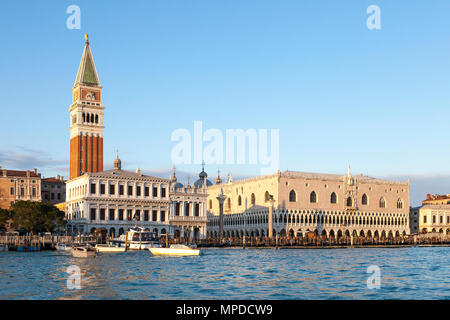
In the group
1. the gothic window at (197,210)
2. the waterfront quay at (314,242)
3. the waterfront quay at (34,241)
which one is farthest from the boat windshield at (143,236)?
the gothic window at (197,210)

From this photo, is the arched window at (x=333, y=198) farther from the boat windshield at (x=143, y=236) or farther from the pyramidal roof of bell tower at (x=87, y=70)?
the boat windshield at (x=143, y=236)

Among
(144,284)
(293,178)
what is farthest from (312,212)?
(144,284)

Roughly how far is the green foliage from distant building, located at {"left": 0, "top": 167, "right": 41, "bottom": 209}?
26.6m

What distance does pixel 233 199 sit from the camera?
122312 mm

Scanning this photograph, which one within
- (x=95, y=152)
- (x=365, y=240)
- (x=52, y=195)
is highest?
(x=95, y=152)

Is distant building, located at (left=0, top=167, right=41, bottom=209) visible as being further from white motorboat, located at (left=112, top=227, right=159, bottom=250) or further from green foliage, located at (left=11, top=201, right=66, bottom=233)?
white motorboat, located at (left=112, top=227, right=159, bottom=250)

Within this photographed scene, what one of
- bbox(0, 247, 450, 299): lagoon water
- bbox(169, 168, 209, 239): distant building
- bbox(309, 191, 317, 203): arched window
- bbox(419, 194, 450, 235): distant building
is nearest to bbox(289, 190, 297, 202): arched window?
bbox(309, 191, 317, 203): arched window

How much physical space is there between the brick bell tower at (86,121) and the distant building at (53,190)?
578 inches

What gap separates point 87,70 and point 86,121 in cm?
937

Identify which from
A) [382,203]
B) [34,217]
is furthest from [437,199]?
[34,217]

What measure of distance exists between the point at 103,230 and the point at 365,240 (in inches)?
1575

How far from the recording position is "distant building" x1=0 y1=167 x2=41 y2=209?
4080 inches
